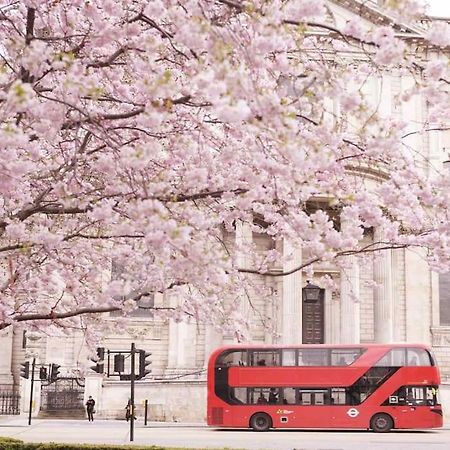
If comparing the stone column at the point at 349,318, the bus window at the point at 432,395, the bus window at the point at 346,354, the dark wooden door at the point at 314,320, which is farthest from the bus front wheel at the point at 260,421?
the dark wooden door at the point at 314,320

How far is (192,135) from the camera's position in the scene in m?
11.0

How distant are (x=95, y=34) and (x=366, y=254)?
6.32m

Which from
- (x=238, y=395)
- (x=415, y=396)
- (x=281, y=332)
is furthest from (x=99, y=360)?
(x=281, y=332)

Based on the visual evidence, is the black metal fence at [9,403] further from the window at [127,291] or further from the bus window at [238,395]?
the window at [127,291]

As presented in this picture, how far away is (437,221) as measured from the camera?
11945 millimetres

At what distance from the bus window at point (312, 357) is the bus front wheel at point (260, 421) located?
2.27 metres

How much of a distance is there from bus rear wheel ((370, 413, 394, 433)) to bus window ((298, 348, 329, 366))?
2.54 meters

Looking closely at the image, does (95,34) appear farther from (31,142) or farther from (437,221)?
(437,221)

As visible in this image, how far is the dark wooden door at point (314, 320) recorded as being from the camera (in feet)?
153

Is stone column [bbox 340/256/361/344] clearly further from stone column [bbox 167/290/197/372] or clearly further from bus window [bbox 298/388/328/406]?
bus window [bbox 298/388/328/406]

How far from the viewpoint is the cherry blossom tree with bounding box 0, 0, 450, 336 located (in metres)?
8.30

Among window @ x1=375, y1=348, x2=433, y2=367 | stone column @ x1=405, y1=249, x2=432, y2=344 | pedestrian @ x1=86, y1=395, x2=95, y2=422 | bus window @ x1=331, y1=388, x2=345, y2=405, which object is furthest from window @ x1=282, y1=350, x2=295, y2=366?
stone column @ x1=405, y1=249, x2=432, y2=344

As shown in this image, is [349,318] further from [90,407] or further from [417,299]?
[90,407]

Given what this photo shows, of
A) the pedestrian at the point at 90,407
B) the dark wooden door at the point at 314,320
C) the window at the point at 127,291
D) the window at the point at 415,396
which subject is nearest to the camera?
the window at the point at 127,291
